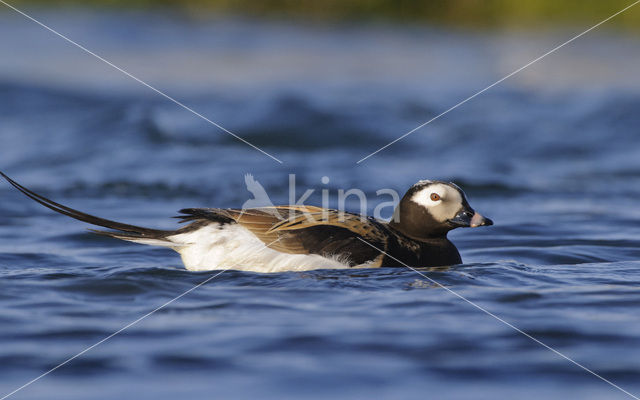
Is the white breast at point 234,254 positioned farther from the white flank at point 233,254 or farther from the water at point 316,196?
the water at point 316,196

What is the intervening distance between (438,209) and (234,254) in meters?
1.66

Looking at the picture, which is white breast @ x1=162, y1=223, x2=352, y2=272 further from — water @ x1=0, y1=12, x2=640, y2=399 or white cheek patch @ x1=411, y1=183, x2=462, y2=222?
white cheek patch @ x1=411, y1=183, x2=462, y2=222

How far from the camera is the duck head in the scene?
280 inches

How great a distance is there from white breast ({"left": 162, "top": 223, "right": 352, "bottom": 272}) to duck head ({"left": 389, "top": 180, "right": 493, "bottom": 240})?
893 millimetres

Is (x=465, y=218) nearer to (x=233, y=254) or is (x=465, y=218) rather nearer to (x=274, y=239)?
(x=274, y=239)

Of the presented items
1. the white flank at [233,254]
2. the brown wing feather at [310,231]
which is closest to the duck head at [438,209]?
the brown wing feather at [310,231]

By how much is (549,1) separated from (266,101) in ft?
47.6

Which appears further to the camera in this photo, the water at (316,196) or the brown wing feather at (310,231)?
the brown wing feather at (310,231)

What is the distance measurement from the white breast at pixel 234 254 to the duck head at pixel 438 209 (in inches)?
35.1

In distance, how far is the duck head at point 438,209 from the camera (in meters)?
7.12

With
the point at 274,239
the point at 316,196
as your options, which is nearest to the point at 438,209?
the point at 274,239

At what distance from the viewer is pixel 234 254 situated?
21.9 ft

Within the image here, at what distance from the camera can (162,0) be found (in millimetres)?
29047

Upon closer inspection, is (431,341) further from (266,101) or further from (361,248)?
(266,101)
